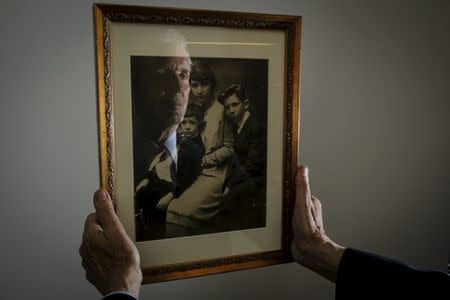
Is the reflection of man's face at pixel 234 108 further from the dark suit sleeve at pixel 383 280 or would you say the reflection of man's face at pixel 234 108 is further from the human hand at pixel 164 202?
the dark suit sleeve at pixel 383 280

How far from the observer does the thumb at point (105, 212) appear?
825 mm

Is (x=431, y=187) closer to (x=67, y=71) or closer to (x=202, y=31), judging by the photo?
(x=202, y=31)

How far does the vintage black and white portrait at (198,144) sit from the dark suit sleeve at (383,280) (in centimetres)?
24

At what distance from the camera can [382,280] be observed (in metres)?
0.86

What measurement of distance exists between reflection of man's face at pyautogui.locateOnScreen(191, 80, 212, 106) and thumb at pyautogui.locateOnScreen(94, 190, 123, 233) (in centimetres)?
30

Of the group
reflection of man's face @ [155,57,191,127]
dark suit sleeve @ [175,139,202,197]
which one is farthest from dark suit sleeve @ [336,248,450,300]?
reflection of man's face @ [155,57,191,127]

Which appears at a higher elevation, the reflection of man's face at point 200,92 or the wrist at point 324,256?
the reflection of man's face at point 200,92

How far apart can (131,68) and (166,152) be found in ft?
0.69

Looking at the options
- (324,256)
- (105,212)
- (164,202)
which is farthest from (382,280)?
(105,212)

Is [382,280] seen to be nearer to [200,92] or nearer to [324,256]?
[324,256]

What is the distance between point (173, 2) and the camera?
0.97 meters

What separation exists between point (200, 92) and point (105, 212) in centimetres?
35

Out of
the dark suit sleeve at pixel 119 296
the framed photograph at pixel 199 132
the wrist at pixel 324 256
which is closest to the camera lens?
the dark suit sleeve at pixel 119 296

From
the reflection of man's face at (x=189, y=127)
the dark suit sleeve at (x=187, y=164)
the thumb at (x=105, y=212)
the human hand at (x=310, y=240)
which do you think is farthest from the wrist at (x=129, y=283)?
the human hand at (x=310, y=240)
